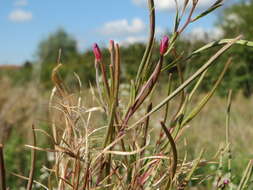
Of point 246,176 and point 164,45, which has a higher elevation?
point 164,45

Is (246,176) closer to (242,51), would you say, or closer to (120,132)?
(120,132)

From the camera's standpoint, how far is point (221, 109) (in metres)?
6.63

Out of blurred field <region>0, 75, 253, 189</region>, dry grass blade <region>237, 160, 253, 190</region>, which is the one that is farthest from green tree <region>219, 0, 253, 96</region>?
dry grass blade <region>237, 160, 253, 190</region>

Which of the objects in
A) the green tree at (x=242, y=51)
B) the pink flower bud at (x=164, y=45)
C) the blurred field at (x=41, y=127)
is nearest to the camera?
the pink flower bud at (x=164, y=45)

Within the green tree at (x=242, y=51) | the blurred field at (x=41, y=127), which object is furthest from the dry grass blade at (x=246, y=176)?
the green tree at (x=242, y=51)

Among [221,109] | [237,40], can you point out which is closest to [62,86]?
[237,40]

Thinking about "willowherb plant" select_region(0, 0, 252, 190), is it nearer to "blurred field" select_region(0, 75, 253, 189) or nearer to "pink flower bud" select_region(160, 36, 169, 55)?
"pink flower bud" select_region(160, 36, 169, 55)

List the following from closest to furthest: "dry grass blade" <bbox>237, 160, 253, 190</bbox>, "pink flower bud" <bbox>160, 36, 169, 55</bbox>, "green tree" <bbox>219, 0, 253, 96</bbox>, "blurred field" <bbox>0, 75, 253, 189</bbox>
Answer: "pink flower bud" <bbox>160, 36, 169, 55</bbox>, "dry grass blade" <bbox>237, 160, 253, 190</bbox>, "blurred field" <bbox>0, 75, 253, 189</bbox>, "green tree" <bbox>219, 0, 253, 96</bbox>

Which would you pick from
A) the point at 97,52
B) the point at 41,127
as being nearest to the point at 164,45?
the point at 97,52

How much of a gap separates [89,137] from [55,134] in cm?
6

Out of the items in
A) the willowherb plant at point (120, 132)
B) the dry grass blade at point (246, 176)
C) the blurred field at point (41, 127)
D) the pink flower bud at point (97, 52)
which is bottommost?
the blurred field at point (41, 127)

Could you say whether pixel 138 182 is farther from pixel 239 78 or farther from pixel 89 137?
pixel 239 78

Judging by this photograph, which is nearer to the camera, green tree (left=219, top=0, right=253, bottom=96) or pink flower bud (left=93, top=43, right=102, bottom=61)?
pink flower bud (left=93, top=43, right=102, bottom=61)

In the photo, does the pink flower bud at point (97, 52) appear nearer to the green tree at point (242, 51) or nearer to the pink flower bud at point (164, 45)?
the pink flower bud at point (164, 45)
